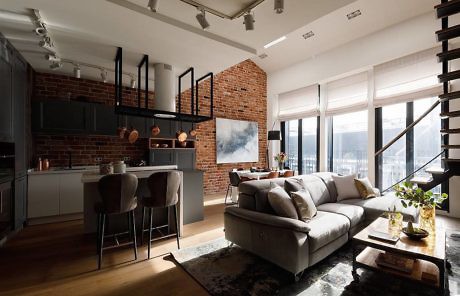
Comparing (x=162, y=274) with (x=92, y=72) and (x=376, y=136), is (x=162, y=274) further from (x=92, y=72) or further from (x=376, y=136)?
(x=376, y=136)

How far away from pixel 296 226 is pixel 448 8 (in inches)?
124

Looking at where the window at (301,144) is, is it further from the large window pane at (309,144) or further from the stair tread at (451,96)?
the stair tread at (451,96)

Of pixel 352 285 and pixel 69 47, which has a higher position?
pixel 69 47

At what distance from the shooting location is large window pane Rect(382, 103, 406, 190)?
4.70 m

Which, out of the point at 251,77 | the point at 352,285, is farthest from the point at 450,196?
the point at 251,77

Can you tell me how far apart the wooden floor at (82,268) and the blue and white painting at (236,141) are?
3.32 meters

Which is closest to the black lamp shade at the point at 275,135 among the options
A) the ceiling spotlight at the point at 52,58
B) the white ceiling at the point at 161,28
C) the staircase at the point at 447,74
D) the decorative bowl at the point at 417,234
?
the white ceiling at the point at 161,28

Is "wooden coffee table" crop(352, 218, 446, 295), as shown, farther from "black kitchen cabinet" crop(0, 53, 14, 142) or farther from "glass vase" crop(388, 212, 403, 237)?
"black kitchen cabinet" crop(0, 53, 14, 142)

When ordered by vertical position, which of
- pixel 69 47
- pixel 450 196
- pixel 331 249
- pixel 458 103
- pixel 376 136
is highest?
pixel 69 47

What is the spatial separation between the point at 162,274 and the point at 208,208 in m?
2.53

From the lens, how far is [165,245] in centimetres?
301

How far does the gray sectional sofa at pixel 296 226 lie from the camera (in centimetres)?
212

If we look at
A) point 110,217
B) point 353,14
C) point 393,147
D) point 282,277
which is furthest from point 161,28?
point 393,147

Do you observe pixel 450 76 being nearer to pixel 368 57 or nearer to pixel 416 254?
pixel 416 254
